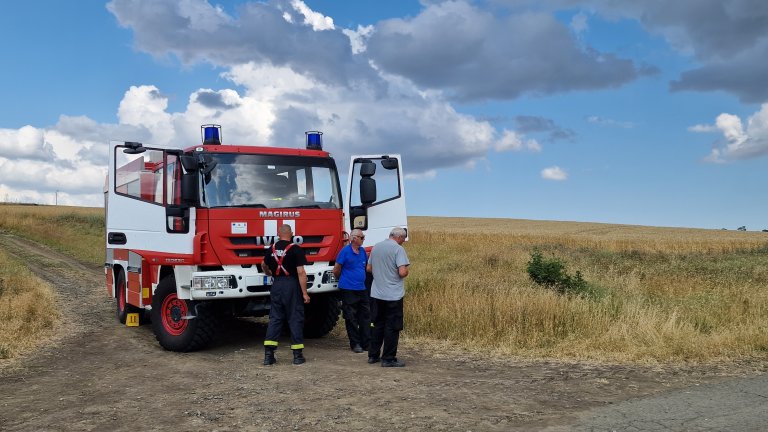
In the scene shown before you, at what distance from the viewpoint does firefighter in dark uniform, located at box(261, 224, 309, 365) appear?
9375mm

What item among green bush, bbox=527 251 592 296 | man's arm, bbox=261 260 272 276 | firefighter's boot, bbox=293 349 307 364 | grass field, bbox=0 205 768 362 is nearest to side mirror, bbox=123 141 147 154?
man's arm, bbox=261 260 272 276

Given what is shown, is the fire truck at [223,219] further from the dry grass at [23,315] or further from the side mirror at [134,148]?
the dry grass at [23,315]

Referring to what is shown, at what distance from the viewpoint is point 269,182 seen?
33.6ft

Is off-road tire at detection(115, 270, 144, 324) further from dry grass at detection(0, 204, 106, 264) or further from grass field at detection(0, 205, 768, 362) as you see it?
dry grass at detection(0, 204, 106, 264)

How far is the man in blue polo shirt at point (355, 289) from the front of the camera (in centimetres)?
994

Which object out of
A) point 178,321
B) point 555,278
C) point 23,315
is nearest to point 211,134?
point 178,321

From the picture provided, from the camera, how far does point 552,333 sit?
10.5 metres

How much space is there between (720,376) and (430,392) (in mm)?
3645

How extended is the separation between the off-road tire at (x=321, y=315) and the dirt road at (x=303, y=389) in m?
0.53

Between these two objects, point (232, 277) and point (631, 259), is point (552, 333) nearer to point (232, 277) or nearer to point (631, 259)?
point (232, 277)

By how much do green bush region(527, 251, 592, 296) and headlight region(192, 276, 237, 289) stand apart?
7.66 meters

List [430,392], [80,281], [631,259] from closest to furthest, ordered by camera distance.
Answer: [430,392], [80,281], [631,259]

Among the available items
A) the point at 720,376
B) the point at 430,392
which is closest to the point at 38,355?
the point at 430,392

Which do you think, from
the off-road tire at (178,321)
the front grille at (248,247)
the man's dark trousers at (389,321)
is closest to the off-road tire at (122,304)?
the off-road tire at (178,321)
